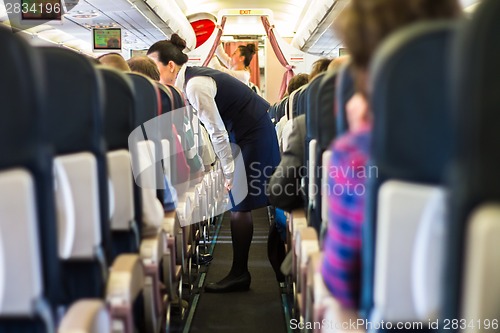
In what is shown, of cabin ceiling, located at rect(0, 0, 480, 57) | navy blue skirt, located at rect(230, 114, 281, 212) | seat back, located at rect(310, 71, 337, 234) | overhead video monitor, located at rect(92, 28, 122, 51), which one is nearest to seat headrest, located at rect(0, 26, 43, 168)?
seat back, located at rect(310, 71, 337, 234)

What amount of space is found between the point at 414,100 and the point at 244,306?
284cm

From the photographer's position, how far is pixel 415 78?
1.13m

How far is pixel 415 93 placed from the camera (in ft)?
3.74

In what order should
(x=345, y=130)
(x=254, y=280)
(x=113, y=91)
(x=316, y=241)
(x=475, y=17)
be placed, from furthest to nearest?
(x=254, y=280), (x=316, y=241), (x=113, y=91), (x=345, y=130), (x=475, y=17)

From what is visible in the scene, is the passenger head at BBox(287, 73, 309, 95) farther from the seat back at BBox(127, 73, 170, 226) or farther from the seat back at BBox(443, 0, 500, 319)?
the seat back at BBox(443, 0, 500, 319)

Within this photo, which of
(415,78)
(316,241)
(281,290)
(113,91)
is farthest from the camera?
(281,290)

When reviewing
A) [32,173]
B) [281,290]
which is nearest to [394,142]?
[32,173]

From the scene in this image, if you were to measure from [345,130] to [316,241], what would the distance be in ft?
2.51

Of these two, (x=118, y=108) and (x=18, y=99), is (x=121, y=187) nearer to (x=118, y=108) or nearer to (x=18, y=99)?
(x=118, y=108)

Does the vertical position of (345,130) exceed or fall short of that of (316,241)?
it exceeds it

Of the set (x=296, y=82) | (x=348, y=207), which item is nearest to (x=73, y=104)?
(x=348, y=207)

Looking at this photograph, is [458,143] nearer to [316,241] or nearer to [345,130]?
[345,130]

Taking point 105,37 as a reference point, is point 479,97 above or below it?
below

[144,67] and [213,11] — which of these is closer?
[144,67]
